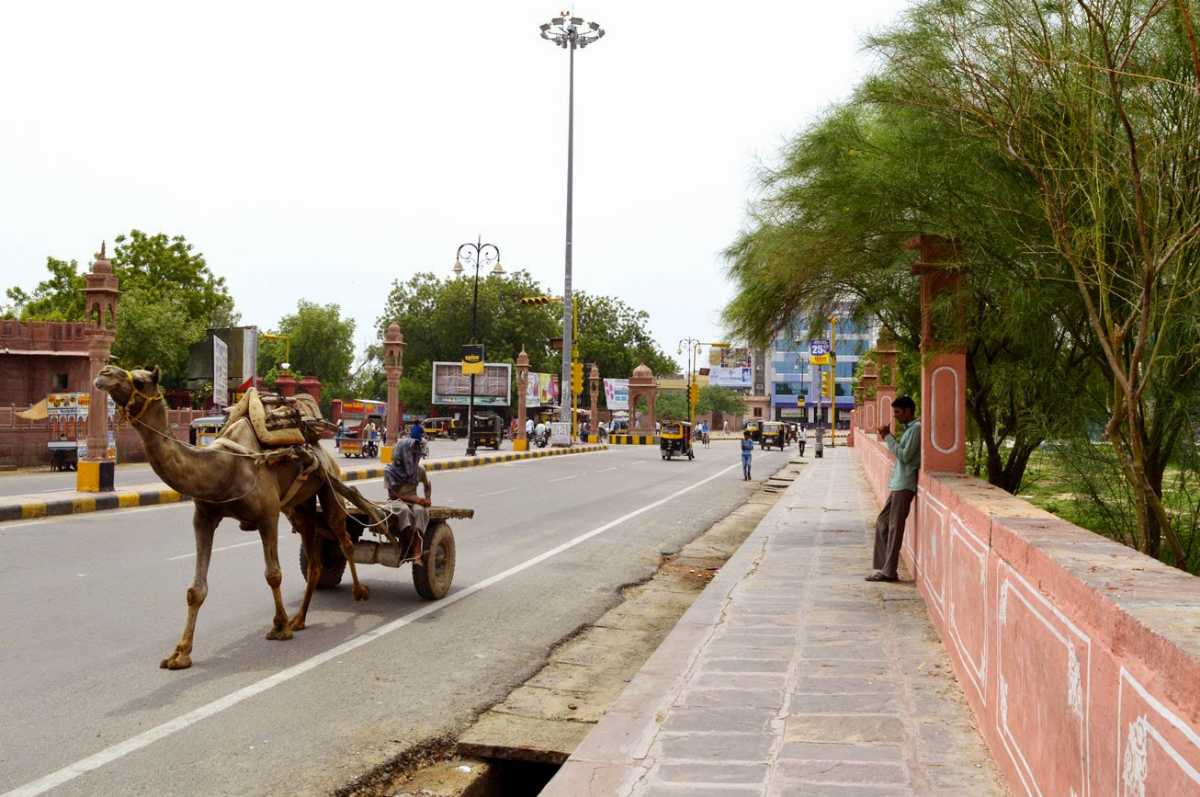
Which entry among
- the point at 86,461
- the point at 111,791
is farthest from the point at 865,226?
the point at 86,461

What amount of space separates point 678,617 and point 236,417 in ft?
13.5

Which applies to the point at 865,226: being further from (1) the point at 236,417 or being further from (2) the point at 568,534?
(1) the point at 236,417

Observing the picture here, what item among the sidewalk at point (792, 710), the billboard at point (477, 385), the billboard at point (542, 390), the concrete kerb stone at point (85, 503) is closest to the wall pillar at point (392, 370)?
the concrete kerb stone at point (85, 503)

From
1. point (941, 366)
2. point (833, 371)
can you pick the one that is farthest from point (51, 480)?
point (833, 371)

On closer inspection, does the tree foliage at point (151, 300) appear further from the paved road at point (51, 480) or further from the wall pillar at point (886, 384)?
the wall pillar at point (886, 384)

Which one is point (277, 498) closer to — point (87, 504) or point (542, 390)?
point (87, 504)

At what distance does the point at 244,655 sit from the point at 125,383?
195cm

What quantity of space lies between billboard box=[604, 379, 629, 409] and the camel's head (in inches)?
2943

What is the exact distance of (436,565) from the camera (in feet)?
28.7

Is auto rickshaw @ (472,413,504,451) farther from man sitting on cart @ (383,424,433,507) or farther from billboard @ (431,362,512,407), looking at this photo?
man sitting on cart @ (383,424,433,507)

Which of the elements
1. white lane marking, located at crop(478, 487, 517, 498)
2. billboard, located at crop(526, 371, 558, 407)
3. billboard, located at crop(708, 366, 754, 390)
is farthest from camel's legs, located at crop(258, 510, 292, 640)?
billboard, located at crop(708, 366, 754, 390)

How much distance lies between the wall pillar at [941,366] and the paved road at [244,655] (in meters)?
3.25

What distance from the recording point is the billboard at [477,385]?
64500 mm

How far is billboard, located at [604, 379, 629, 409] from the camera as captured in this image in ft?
266
